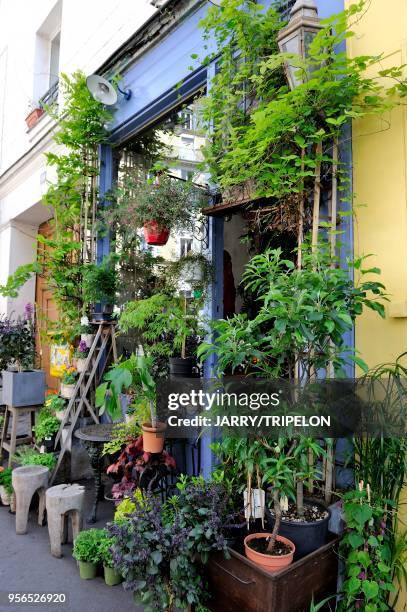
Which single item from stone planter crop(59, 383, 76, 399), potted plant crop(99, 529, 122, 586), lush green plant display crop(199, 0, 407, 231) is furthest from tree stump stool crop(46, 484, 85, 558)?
lush green plant display crop(199, 0, 407, 231)

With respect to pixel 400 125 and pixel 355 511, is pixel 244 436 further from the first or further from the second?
pixel 400 125

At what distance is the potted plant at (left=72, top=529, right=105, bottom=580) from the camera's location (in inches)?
104

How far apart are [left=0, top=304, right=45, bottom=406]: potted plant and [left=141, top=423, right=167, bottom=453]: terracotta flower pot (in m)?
1.90

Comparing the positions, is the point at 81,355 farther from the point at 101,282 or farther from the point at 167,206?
the point at 167,206

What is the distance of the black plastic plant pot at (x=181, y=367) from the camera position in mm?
3195

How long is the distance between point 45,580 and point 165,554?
115 cm

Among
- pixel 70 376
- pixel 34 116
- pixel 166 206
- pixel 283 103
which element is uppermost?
pixel 34 116

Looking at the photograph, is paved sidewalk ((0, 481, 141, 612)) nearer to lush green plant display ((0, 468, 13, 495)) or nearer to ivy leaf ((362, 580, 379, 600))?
lush green plant display ((0, 468, 13, 495))

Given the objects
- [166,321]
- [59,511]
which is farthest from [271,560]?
[166,321]

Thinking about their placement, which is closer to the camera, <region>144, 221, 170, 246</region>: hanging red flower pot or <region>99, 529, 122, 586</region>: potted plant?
<region>99, 529, 122, 586</region>: potted plant

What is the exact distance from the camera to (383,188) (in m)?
2.40

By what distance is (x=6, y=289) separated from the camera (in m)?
4.72

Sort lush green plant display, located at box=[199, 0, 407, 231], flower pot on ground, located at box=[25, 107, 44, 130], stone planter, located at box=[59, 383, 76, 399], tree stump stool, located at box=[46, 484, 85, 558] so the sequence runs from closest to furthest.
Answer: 1. lush green plant display, located at box=[199, 0, 407, 231]
2. tree stump stool, located at box=[46, 484, 85, 558]
3. stone planter, located at box=[59, 383, 76, 399]
4. flower pot on ground, located at box=[25, 107, 44, 130]

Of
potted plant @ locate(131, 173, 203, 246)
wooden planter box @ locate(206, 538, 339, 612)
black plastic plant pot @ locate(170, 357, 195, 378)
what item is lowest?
wooden planter box @ locate(206, 538, 339, 612)
